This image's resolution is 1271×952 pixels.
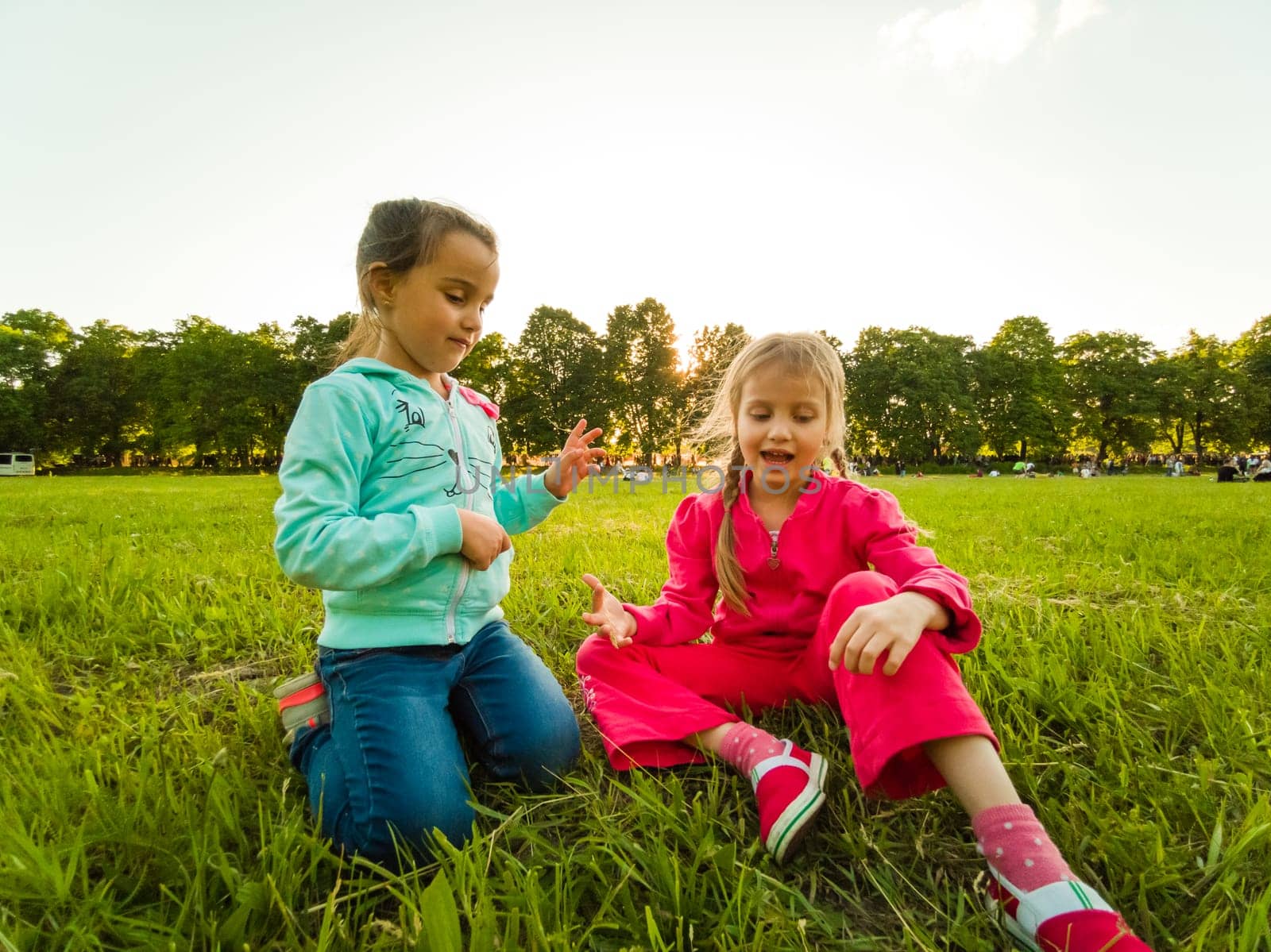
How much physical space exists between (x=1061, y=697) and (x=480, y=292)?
2304mm

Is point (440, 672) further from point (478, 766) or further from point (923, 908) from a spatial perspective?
point (923, 908)

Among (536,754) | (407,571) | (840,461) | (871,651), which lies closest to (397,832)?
(536,754)

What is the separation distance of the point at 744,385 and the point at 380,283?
4.24ft

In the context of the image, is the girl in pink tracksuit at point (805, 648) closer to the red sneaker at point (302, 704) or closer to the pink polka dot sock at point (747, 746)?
the pink polka dot sock at point (747, 746)

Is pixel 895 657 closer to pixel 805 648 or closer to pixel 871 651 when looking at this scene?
pixel 871 651

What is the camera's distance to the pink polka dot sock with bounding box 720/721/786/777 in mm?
1639

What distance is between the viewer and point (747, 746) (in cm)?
168

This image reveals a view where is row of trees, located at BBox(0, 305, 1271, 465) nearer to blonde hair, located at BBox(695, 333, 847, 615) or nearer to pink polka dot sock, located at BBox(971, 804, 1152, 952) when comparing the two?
blonde hair, located at BBox(695, 333, 847, 615)

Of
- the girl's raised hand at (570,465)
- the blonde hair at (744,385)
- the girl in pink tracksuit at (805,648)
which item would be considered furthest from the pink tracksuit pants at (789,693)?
the girl's raised hand at (570,465)

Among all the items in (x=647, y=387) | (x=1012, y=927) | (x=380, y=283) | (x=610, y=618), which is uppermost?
(x=647, y=387)

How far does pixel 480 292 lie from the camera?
6.70 feet

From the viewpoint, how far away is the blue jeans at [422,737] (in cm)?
Result: 148

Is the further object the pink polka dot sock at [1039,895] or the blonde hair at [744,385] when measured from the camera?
the blonde hair at [744,385]

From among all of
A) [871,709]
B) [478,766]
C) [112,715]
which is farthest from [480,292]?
[112,715]
